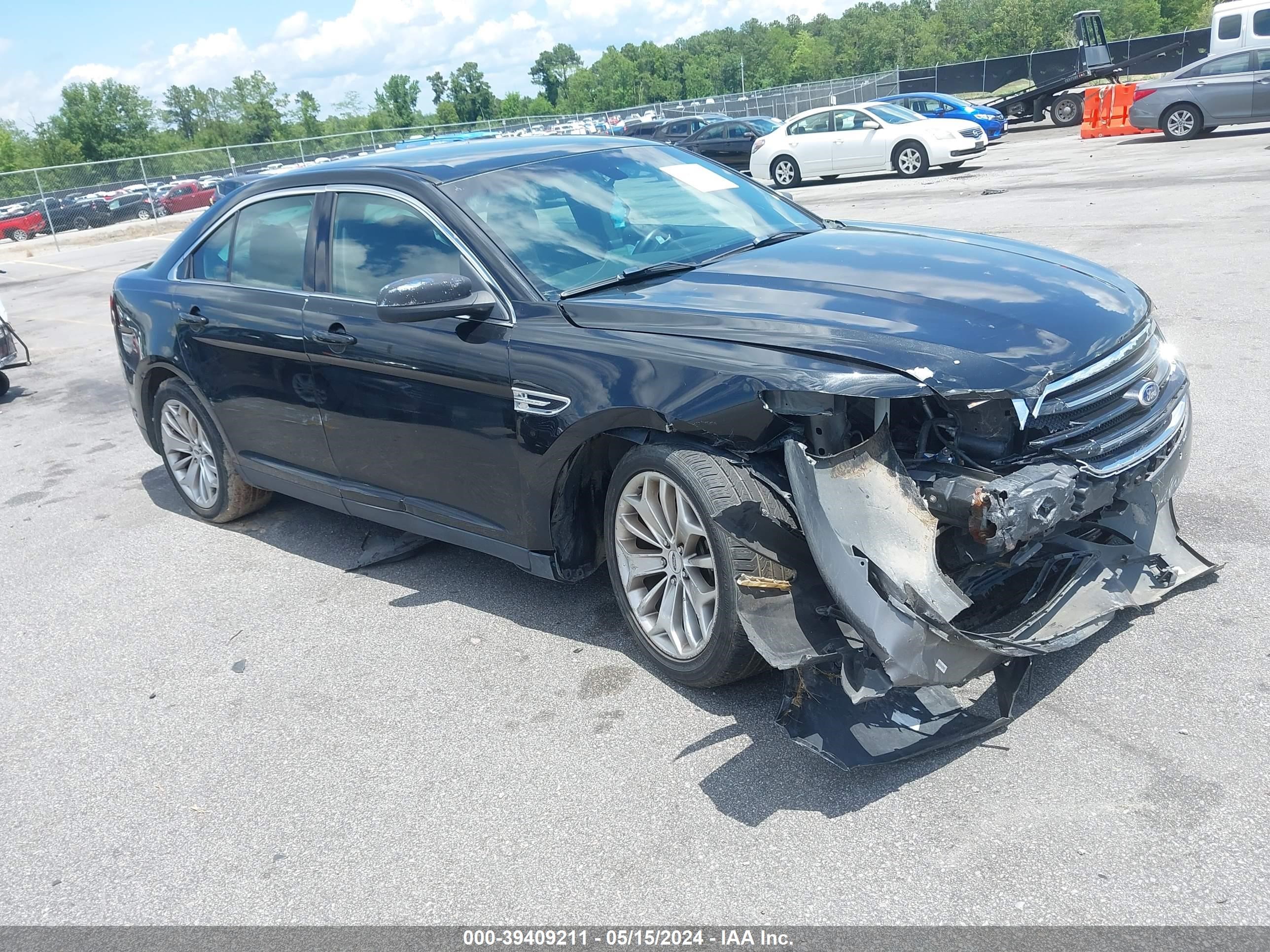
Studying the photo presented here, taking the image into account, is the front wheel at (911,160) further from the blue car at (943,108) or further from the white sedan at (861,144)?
the blue car at (943,108)

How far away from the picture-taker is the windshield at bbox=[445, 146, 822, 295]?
4297 millimetres

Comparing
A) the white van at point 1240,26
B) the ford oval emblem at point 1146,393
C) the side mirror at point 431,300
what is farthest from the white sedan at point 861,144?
the side mirror at point 431,300

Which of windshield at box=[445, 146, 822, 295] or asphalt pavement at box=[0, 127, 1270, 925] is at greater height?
windshield at box=[445, 146, 822, 295]

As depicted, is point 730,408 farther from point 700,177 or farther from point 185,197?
point 185,197

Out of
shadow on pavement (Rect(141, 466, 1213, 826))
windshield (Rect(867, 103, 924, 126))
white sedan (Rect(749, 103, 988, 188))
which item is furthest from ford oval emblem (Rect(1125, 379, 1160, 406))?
windshield (Rect(867, 103, 924, 126))

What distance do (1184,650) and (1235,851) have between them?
3.43 feet

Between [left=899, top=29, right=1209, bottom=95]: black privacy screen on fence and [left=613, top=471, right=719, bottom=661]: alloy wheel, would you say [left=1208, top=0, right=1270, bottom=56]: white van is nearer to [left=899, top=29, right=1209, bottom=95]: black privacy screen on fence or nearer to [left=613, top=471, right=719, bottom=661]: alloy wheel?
[left=899, top=29, right=1209, bottom=95]: black privacy screen on fence

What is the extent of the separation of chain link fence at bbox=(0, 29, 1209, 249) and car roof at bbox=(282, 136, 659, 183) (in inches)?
903

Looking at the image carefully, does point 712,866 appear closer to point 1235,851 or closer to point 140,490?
point 1235,851

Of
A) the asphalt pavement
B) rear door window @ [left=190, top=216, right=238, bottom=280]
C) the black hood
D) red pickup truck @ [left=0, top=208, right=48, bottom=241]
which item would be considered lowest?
the asphalt pavement

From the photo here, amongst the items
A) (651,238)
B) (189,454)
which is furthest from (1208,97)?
(189,454)

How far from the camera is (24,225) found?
3344cm

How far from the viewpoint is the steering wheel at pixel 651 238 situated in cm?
442

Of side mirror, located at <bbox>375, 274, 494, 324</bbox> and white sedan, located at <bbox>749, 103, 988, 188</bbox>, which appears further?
white sedan, located at <bbox>749, 103, 988, 188</bbox>
